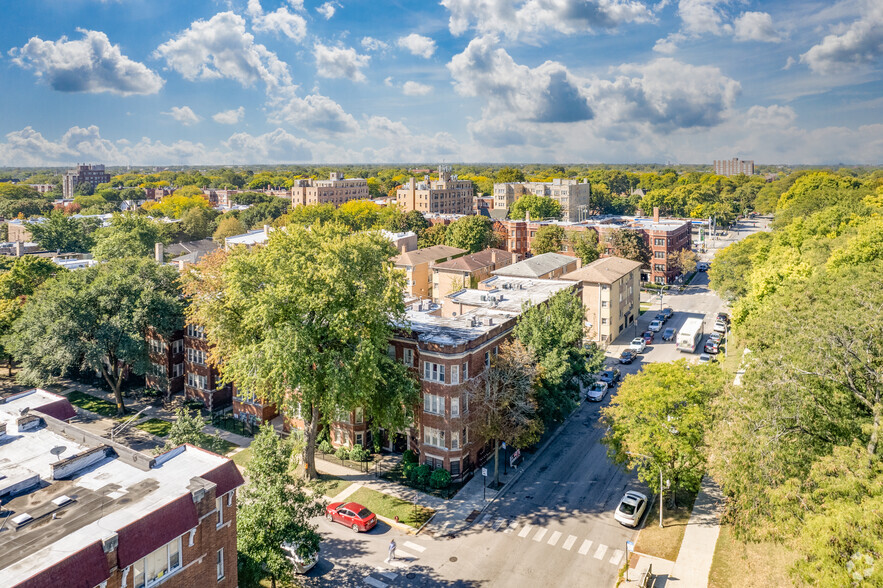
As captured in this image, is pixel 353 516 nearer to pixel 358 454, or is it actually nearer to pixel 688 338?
pixel 358 454

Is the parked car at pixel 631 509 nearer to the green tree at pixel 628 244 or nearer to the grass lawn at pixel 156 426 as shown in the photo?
the grass lawn at pixel 156 426

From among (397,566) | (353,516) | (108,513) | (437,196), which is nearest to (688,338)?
(353,516)

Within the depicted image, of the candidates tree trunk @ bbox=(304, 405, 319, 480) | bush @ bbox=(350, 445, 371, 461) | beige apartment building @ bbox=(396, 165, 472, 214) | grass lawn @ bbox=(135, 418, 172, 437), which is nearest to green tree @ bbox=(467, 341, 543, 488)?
bush @ bbox=(350, 445, 371, 461)

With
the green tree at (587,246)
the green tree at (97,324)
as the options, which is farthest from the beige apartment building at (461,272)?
the green tree at (97,324)

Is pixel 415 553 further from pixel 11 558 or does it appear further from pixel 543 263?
pixel 543 263

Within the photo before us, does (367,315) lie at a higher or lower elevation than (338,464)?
higher

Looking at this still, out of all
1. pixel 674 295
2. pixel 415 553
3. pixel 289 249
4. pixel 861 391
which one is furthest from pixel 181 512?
pixel 674 295
